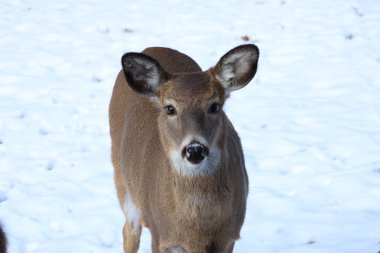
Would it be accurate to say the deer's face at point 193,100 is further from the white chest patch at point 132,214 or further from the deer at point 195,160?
the white chest patch at point 132,214

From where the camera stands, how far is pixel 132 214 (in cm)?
610

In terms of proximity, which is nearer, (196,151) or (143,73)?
(196,151)

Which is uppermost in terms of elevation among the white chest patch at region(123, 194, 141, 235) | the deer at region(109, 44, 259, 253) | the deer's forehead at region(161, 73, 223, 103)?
the deer's forehead at region(161, 73, 223, 103)

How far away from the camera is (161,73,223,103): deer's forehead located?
14.7 ft

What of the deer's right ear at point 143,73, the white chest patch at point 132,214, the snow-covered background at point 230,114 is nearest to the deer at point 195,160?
the deer's right ear at point 143,73

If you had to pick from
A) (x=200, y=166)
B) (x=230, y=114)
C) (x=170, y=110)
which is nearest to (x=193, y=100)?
(x=170, y=110)

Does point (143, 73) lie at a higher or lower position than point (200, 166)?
higher

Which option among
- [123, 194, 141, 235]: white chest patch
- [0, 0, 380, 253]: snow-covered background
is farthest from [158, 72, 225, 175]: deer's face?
[0, 0, 380, 253]: snow-covered background

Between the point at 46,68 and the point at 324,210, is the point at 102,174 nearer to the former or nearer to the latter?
the point at 324,210

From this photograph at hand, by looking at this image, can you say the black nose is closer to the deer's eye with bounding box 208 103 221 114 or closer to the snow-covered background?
the deer's eye with bounding box 208 103 221 114

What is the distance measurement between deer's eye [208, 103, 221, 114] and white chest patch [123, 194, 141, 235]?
5.90 ft

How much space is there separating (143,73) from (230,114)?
4.41 metres

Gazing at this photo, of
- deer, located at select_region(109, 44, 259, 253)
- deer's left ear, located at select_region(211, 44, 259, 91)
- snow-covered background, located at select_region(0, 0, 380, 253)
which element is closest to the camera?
deer, located at select_region(109, 44, 259, 253)

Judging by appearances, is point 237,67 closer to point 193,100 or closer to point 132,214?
point 193,100
